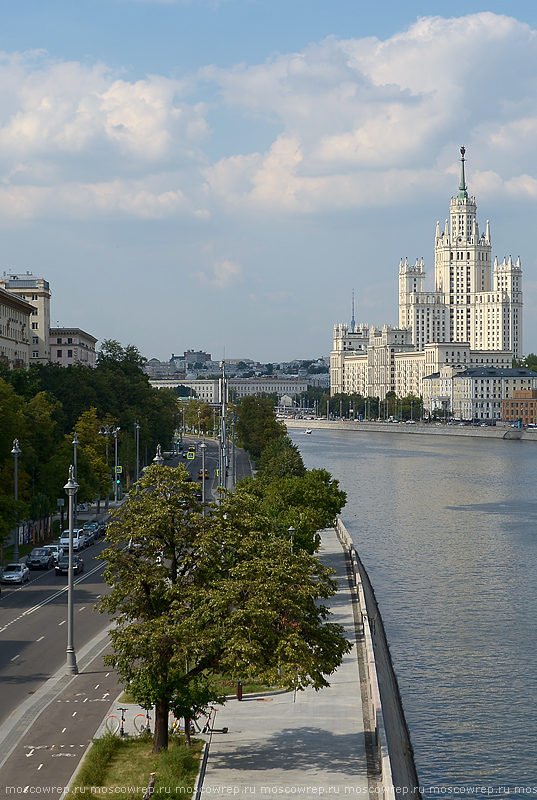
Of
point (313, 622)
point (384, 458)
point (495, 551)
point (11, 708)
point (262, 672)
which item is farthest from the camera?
point (384, 458)

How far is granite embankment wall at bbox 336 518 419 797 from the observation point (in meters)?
21.5

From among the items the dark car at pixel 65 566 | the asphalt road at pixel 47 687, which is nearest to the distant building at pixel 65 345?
the dark car at pixel 65 566

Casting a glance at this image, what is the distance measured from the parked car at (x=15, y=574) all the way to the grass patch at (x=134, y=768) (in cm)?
2129

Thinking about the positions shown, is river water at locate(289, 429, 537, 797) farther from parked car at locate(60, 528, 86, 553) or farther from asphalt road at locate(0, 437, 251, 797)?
parked car at locate(60, 528, 86, 553)

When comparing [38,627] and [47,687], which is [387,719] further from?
[38,627]

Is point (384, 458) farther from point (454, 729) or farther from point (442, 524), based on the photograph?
point (454, 729)

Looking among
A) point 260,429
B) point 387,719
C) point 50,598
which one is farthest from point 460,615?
point 260,429

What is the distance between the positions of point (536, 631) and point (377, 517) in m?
36.4

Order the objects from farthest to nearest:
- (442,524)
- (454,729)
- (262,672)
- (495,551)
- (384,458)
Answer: (384,458) → (442,524) → (495,551) → (454,729) → (262,672)

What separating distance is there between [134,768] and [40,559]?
27.4m

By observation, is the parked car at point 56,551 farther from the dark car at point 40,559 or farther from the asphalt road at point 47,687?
the asphalt road at point 47,687

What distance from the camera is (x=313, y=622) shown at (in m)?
22.4

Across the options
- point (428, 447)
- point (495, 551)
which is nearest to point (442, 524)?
point (495, 551)

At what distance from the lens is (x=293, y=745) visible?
22.9m
